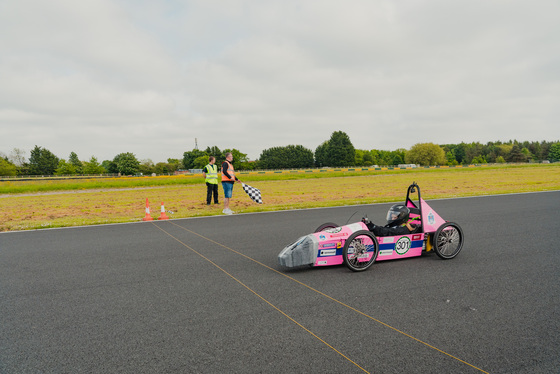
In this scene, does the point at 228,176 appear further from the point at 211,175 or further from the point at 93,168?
the point at 93,168

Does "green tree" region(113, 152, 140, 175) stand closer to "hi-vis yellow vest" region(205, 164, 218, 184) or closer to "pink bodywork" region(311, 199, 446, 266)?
"hi-vis yellow vest" region(205, 164, 218, 184)

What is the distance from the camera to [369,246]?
519 centimetres

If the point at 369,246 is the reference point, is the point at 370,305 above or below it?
below

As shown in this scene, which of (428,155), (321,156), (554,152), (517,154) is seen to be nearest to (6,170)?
(321,156)

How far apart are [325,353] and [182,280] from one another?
2770 millimetres

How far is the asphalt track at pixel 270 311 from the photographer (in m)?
2.84

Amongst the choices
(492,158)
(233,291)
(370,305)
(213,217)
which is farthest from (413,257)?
(492,158)

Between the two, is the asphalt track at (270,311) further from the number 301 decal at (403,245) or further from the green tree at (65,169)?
the green tree at (65,169)

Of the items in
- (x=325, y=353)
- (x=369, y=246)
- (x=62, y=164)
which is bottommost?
(x=325, y=353)

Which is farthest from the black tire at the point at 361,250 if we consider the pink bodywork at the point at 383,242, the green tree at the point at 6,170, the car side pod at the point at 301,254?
the green tree at the point at 6,170

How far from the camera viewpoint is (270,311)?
149 inches

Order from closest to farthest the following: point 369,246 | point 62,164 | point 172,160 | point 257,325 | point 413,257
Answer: point 257,325
point 369,246
point 413,257
point 62,164
point 172,160

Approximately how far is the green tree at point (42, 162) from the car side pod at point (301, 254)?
393 feet

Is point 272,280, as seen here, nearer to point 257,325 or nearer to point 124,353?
point 257,325
